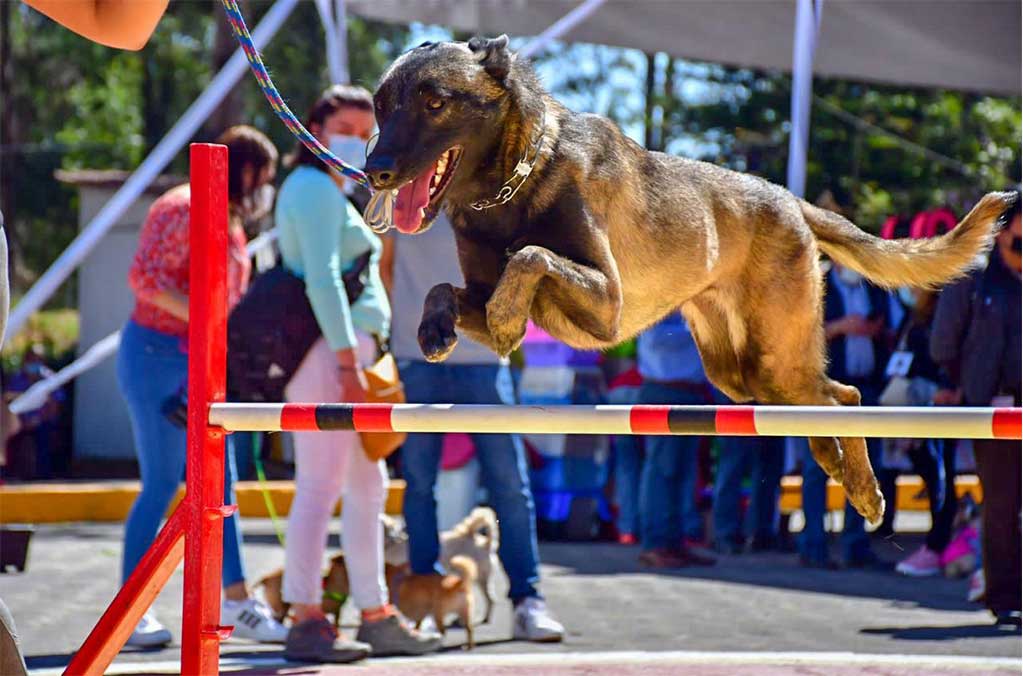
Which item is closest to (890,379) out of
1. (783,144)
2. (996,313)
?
(996,313)

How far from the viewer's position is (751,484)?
352 inches

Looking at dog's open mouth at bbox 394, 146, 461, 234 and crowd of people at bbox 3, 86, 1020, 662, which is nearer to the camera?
dog's open mouth at bbox 394, 146, 461, 234

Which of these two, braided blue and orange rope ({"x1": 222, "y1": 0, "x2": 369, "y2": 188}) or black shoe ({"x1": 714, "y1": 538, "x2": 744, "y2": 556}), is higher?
braided blue and orange rope ({"x1": 222, "y1": 0, "x2": 369, "y2": 188})

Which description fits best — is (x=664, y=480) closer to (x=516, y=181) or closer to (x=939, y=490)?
(x=939, y=490)

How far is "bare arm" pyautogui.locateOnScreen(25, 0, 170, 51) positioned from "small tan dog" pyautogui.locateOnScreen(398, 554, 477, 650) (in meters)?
3.08

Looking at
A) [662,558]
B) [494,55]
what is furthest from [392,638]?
[662,558]

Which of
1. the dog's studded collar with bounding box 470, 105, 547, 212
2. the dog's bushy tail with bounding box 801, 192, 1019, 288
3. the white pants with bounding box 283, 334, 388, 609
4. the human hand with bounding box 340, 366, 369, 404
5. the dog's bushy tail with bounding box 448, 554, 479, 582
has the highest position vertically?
the dog's studded collar with bounding box 470, 105, 547, 212

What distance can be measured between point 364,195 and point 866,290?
11.4ft

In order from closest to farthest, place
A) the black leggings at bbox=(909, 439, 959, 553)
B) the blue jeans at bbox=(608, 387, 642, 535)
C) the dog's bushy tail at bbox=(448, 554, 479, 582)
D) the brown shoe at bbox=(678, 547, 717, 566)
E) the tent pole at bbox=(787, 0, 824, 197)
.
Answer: the dog's bushy tail at bbox=(448, 554, 479, 582), the tent pole at bbox=(787, 0, 824, 197), the black leggings at bbox=(909, 439, 959, 553), the brown shoe at bbox=(678, 547, 717, 566), the blue jeans at bbox=(608, 387, 642, 535)

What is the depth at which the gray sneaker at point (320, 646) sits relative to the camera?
17.2ft

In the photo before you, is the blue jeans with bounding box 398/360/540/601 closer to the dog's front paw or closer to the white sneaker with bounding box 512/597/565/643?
the white sneaker with bounding box 512/597/565/643

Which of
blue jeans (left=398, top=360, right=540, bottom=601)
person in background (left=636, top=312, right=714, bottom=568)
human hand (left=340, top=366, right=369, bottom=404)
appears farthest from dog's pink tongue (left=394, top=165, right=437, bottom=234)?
person in background (left=636, top=312, right=714, bottom=568)

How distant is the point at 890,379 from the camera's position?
822 centimetres

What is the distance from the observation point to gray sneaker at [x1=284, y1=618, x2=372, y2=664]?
5234 mm
